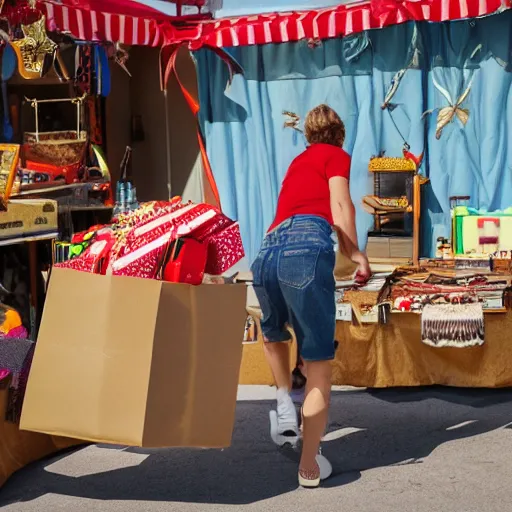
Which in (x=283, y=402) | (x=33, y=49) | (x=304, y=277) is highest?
(x=33, y=49)

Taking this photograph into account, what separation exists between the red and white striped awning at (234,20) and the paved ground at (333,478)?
118 inches

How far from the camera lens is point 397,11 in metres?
7.74

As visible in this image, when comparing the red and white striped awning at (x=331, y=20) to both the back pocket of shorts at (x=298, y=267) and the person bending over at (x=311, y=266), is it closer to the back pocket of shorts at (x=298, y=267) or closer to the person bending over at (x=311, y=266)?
the person bending over at (x=311, y=266)

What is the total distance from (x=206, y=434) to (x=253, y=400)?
1.81 meters

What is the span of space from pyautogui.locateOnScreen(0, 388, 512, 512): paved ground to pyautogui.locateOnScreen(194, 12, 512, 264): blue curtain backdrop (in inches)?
95.5

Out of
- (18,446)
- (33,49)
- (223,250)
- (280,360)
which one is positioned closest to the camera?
(223,250)

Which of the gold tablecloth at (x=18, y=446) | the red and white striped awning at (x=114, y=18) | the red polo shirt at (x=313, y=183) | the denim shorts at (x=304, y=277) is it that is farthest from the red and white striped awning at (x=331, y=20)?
the gold tablecloth at (x=18, y=446)

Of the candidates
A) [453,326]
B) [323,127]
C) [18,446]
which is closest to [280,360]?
[323,127]

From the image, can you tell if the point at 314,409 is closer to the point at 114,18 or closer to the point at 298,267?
the point at 298,267

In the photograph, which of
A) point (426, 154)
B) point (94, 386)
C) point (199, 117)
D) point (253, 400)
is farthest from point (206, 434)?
point (199, 117)

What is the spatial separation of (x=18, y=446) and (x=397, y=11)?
4.28m

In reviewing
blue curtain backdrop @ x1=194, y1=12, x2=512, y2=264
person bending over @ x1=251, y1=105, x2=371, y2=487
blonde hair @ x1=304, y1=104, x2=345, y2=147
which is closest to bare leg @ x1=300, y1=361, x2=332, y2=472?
person bending over @ x1=251, y1=105, x2=371, y2=487

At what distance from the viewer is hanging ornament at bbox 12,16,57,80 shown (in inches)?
287

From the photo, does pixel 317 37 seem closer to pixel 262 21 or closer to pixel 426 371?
pixel 262 21
